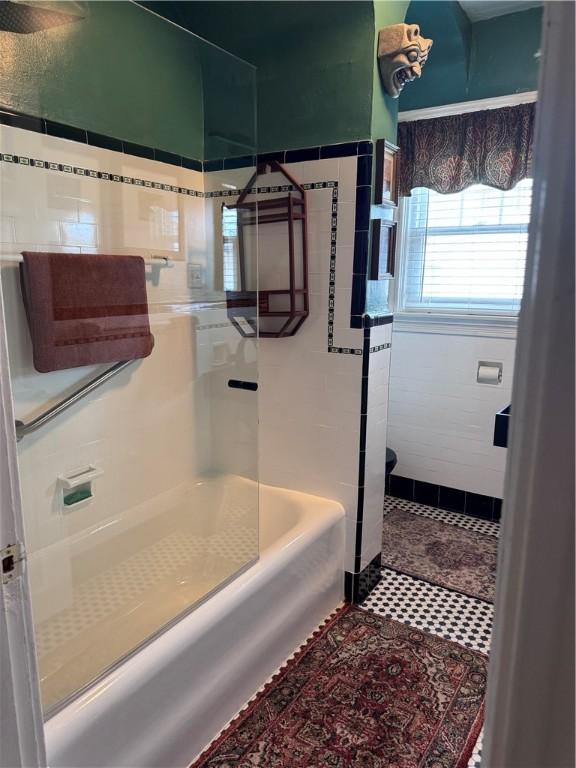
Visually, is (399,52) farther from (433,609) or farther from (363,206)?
(433,609)

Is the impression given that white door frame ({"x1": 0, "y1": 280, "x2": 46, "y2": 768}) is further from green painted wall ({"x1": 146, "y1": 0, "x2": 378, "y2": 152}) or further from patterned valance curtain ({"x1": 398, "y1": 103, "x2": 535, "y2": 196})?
patterned valance curtain ({"x1": 398, "y1": 103, "x2": 535, "y2": 196})

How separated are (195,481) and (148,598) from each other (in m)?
0.69

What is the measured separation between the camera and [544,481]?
42cm

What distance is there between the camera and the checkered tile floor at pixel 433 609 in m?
2.21

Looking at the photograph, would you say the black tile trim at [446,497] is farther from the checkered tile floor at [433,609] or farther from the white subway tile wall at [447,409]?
the checkered tile floor at [433,609]

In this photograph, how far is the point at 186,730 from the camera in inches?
62.5

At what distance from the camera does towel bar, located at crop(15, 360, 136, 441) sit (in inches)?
74.1

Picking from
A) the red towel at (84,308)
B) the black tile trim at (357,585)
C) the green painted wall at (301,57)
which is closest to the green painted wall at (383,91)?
the green painted wall at (301,57)

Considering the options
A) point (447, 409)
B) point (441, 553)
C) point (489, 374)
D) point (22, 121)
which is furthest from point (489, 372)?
point (22, 121)

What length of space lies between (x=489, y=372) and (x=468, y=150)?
1.25 meters

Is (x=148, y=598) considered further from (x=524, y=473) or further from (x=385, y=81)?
(x=385, y=81)

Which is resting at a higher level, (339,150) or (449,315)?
(339,150)

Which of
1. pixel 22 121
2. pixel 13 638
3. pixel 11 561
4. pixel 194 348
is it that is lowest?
pixel 13 638

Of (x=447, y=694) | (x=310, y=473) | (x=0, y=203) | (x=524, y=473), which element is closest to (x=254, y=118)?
(x=0, y=203)
